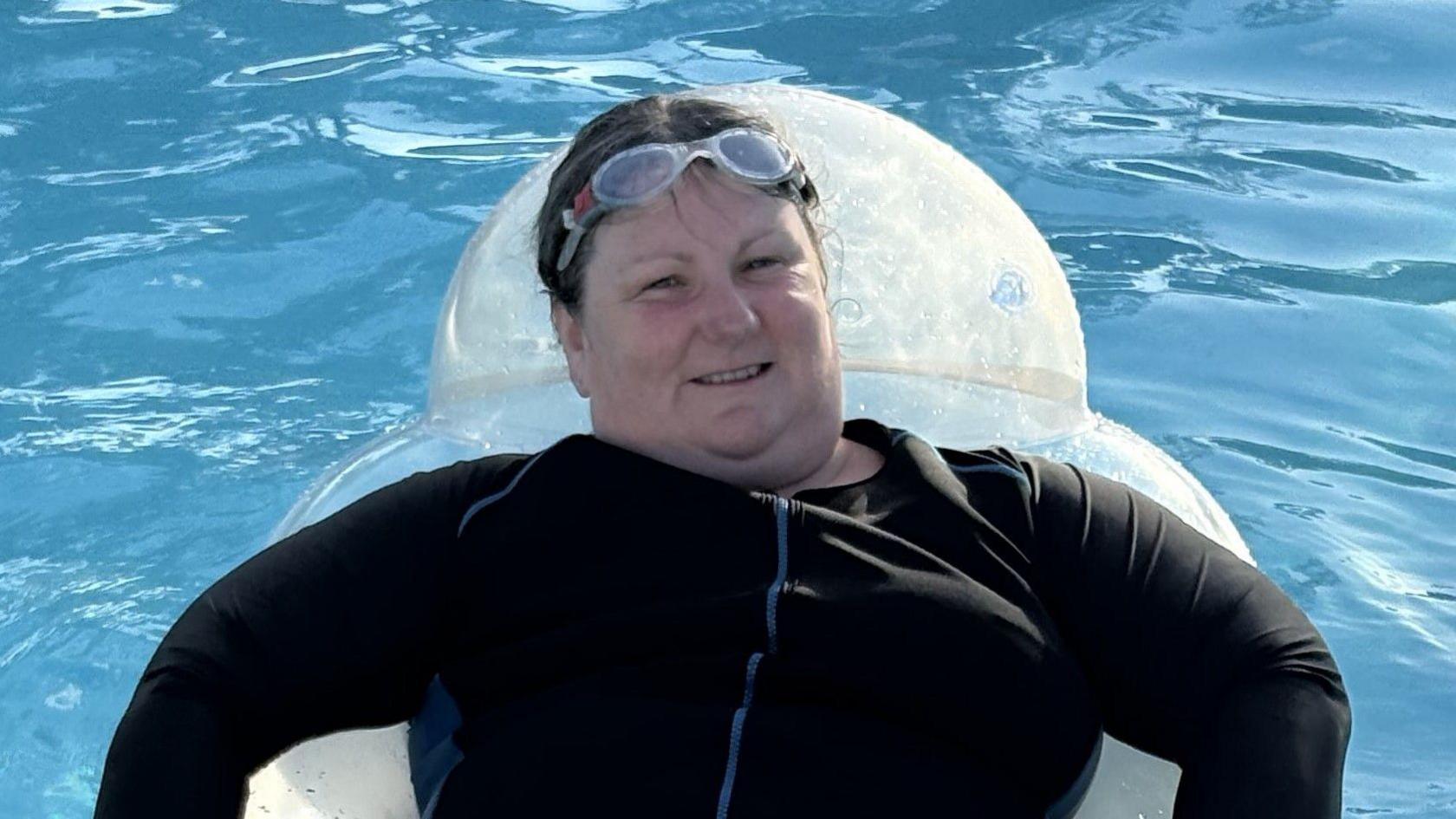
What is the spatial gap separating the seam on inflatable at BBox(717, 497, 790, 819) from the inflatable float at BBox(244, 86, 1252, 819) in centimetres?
86

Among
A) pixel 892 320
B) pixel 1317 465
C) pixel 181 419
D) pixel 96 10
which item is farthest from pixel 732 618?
pixel 96 10

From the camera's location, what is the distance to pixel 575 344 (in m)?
2.46

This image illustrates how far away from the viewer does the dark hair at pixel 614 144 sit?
241 centimetres

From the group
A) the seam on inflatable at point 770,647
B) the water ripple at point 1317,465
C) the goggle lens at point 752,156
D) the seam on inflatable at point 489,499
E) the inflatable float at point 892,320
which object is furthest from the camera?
the water ripple at point 1317,465

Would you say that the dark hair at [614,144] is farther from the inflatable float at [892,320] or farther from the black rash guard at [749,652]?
the inflatable float at [892,320]

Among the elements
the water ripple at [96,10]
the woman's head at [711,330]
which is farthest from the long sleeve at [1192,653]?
the water ripple at [96,10]

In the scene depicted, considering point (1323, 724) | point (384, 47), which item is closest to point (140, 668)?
point (1323, 724)

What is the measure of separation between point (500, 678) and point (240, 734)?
29cm

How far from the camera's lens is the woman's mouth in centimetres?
230

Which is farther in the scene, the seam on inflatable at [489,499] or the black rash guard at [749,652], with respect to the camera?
the seam on inflatable at [489,499]

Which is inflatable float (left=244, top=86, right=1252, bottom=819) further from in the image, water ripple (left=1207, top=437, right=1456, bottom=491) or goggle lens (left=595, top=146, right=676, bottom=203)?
water ripple (left=1207, top=437, right=1456, bottom=491)

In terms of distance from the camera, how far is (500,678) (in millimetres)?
2191

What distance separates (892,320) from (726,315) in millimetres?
869

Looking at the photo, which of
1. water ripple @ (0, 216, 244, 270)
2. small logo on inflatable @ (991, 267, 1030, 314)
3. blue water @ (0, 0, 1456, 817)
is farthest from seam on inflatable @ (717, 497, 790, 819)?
water ripple @ (0, 216, 244, 270)
